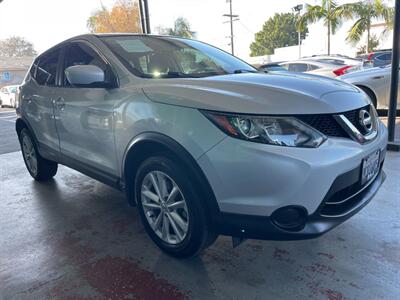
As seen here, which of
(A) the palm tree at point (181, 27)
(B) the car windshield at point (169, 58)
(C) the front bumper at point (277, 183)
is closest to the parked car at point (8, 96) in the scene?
(B) the car windshield at point (169, 58)

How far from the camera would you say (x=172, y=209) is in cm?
237

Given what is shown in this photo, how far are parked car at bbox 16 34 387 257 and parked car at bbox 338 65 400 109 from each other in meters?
4.61

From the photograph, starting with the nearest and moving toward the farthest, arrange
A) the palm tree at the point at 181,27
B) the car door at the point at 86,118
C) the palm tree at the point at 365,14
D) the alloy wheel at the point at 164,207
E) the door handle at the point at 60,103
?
the alloy wheel at the point at 164,207 < the car door at the point at 86,118 < the door handle at the point at 60,103 < the palm tree at the point at 365,14 < the palm tree at the point at 181,27

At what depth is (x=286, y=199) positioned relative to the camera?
1874mm

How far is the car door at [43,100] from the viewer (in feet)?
11.7

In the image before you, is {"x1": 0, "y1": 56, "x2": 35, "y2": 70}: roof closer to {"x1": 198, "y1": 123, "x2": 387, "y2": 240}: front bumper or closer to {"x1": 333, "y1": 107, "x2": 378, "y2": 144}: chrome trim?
{"x1": 198, "y1": 123, "x2": 387, "y2": 240}: front bumper

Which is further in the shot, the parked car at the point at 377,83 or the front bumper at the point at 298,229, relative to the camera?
the parked car at the point at 377,83

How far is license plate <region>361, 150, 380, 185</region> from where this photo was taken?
84.4 inches

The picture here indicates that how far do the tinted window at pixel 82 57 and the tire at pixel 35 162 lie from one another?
1269mm

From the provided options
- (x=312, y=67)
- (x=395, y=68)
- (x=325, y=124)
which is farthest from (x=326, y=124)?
(x=312, y=67)

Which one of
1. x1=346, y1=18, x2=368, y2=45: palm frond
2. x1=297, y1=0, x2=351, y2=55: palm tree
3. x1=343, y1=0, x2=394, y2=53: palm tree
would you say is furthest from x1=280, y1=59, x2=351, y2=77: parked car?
x1=346, y1=18, x2=368, y2=45: palm frond

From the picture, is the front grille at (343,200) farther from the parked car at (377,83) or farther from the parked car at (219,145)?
the parked car at (377,83)

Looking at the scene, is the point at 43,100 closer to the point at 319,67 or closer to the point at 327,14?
the point at 319,67

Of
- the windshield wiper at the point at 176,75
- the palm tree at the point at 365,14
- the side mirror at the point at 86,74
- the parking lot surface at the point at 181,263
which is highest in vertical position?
the palm tree at the point at 365,14
